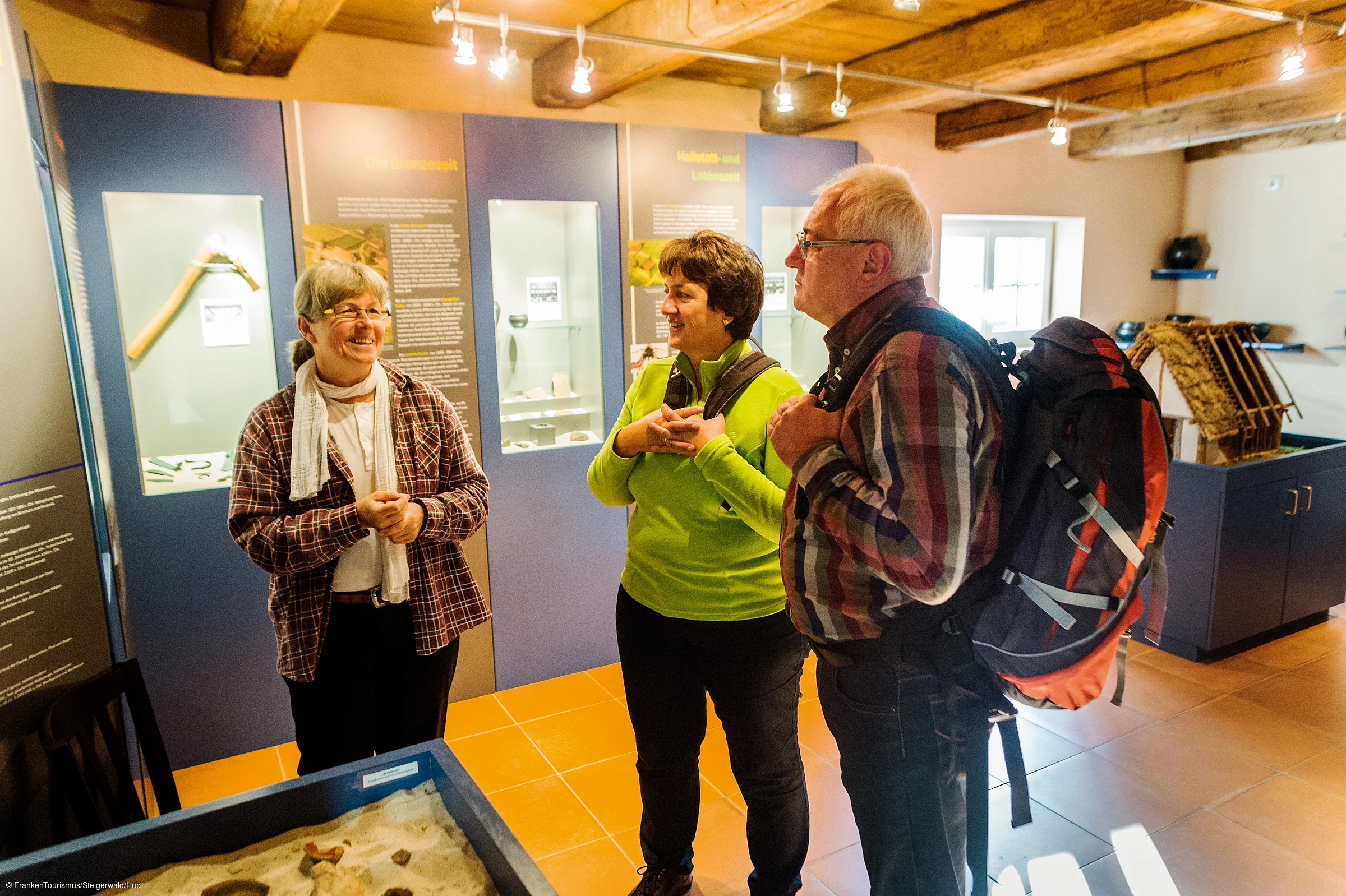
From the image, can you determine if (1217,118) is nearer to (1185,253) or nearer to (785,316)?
(1185,253)

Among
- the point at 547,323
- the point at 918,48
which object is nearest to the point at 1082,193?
the point at 918,48

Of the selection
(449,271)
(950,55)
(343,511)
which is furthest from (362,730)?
(950,55)

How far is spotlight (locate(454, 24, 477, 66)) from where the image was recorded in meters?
2.83

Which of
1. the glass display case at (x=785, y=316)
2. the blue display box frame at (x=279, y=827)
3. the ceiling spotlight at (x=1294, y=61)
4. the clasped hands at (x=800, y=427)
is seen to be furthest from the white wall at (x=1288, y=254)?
the blue display box frame at (x=279, y=827)

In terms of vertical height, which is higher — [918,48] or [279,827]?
[918,48]

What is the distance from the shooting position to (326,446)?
2.07 meters

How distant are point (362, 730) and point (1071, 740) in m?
2.73

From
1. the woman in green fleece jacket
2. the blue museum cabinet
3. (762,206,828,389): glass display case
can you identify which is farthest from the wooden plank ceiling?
the blue museum cabinet

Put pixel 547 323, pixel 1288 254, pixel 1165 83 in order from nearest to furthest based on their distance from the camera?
pixel 547 323
pixel 1165 83
pixel 1288 254

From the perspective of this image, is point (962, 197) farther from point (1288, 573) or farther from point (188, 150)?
point (188, 150)

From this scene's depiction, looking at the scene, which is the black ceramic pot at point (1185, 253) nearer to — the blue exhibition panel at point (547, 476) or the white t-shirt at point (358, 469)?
the blue exhibition panel at point (547, 476)

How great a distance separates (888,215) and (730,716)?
1.25 metres

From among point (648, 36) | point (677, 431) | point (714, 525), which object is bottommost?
point (714, 525)

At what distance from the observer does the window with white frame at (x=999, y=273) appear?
6227 millimetres
